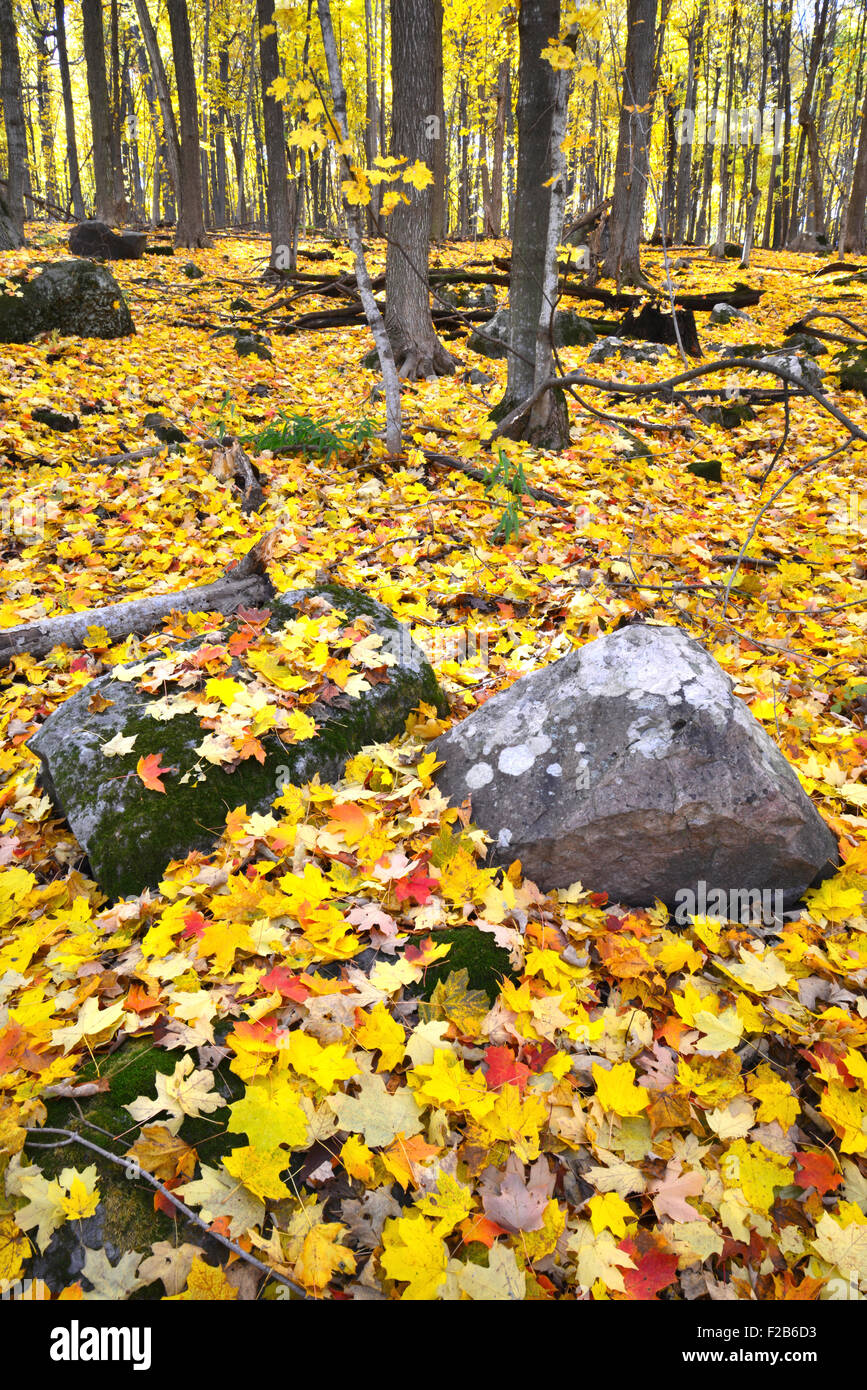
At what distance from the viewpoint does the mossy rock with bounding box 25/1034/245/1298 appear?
4.56ft

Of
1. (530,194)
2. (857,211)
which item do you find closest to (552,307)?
(530,194)

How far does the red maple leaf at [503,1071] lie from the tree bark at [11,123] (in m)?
13.6

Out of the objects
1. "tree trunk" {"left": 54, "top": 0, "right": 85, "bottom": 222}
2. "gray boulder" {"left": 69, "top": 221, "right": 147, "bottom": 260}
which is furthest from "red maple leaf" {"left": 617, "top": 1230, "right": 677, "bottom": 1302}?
"tree trunk" {"left": 54, "top": 0, "right": 85, "bottom": 222}

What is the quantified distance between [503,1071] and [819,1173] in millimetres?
703

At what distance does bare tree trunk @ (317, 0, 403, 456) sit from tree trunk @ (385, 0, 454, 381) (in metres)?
1.22

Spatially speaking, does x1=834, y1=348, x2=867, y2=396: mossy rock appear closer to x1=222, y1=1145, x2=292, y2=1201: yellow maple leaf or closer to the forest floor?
the forest floor

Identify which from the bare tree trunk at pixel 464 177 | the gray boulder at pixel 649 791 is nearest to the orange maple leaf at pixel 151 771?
the gray boulder at pixel 649 791

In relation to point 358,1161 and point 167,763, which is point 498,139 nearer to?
point 167,763

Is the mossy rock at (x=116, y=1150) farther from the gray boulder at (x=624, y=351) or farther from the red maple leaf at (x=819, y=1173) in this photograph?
the gray boulder at (x=624, y=351)

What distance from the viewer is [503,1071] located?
5.49ft

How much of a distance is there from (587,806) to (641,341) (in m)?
9.46

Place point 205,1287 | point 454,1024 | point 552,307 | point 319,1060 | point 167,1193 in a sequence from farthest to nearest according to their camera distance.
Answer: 1. point 552,307
2. point 454,1024
3. point 319,1060
4. point 167,1193
5. point 205,1287

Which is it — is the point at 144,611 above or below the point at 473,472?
below

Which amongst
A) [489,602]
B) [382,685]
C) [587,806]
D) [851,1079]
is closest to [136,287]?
[489,602]
